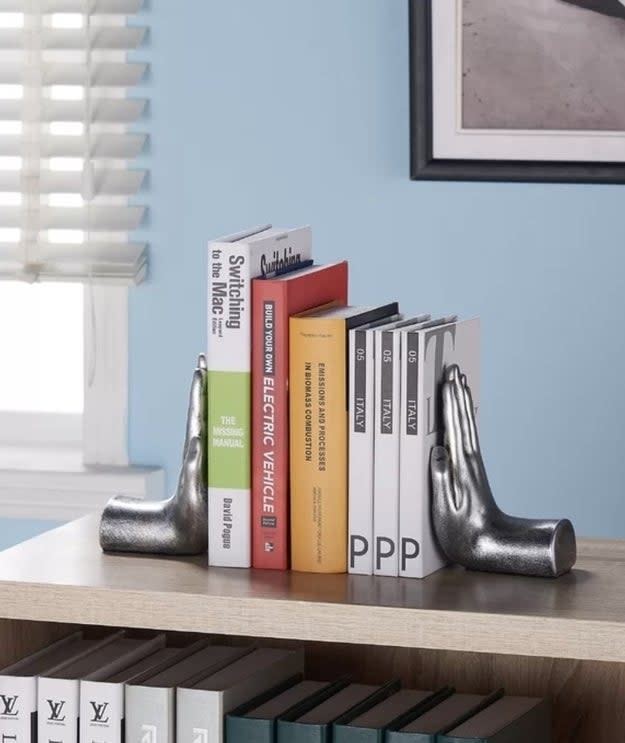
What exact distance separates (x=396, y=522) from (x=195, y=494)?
20 cm

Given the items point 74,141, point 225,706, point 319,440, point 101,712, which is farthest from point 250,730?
point 74,141

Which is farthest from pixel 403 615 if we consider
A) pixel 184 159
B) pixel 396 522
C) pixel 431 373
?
pixel 184 159

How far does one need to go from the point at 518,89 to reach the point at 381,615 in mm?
1432

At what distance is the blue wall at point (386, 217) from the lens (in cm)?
251

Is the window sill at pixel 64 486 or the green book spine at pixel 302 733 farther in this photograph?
the window sill at pixel 64 486

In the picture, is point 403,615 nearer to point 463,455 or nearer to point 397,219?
point 463,455

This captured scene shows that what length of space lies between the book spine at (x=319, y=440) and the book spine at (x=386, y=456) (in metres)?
0.03

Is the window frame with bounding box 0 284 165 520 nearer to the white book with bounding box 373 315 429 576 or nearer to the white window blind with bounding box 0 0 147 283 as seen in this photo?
the white window blind with bounding box 0 0 147 283

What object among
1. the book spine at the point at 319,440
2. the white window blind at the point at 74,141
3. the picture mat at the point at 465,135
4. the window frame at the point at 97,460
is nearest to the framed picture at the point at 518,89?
the picture mat at the point at 465,135

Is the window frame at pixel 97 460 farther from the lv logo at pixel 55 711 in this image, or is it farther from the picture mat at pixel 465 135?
the lv logo at pixel 55 711

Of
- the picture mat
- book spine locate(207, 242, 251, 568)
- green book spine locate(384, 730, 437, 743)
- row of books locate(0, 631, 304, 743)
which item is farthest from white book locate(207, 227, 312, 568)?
the picture mat

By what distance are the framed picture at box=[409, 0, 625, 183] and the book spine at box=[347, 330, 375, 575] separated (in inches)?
48.5

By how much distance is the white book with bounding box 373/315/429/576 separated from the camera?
1316 mm

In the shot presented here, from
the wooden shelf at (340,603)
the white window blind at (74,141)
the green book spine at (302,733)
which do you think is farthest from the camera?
the white window blind at (74,141)
